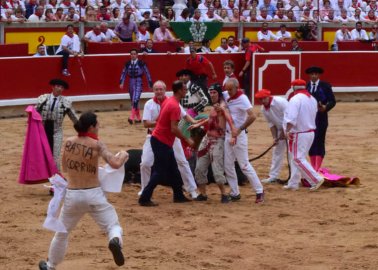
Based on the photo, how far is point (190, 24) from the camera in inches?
958

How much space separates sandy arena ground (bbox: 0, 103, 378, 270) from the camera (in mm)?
9258

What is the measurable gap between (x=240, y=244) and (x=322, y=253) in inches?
32.2

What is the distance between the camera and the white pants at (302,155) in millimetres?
12609

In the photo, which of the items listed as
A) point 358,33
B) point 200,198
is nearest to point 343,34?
point 358,33

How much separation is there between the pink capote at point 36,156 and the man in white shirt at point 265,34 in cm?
1413

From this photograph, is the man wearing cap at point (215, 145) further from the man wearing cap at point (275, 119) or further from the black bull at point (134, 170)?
the man wearing cap at point (275, 119)

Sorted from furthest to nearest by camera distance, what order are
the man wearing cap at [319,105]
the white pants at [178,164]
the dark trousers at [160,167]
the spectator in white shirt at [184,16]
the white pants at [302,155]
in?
the spectator in white shirt at [184,16] < the man wearing cap at [319,105] < the white pants at [302,155] < the white pants at [178,164] < the dark trousers at [160,167]

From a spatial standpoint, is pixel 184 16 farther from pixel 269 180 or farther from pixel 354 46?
pixel 269 180

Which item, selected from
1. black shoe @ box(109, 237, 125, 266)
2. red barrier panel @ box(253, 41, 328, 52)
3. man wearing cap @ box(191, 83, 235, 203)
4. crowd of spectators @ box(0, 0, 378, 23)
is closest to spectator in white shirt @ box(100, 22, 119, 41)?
crowd of spectators @ box(0, 0, 378, 23)

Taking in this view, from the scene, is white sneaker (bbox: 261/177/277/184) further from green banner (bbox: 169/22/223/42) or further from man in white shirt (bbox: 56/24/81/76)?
green banner (bbox: 169/22/223/42)

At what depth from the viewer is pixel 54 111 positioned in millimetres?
12195

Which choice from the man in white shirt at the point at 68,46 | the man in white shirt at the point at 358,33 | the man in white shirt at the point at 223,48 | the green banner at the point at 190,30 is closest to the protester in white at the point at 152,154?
the man in white shirt at the point at 68,46

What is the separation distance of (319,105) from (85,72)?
9.46 m

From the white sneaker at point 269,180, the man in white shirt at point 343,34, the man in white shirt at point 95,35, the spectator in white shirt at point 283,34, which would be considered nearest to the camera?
the white sneaker at point 269,180
